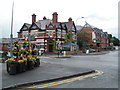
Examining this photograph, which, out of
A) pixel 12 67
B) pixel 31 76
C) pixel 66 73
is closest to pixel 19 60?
pixel 12 67

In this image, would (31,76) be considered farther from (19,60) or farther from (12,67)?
(19,60)

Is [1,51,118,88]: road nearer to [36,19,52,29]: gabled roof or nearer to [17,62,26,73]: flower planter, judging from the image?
[17,62,26,73]: flower planter

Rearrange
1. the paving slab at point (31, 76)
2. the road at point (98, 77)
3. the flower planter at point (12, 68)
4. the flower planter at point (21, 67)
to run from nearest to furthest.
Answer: the road at point (98, 77) → the paving slab at point (31, 76) → the flower planter at point (12, 68) → the flower planter at point (21, 67)

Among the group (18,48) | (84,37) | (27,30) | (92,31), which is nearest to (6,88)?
(18,48)

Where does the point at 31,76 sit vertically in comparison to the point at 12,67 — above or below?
below

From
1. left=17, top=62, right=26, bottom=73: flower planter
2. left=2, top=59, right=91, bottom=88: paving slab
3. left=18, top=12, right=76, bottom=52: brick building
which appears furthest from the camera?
left=18, top=12, right=76, bottom=52: brick building

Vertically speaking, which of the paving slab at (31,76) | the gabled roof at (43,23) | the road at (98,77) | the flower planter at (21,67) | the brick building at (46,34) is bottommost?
the road at (98,77)

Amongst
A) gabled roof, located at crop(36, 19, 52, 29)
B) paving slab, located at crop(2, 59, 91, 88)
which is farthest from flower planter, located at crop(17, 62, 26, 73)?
A: gabled roof, located at crop(36, 19, 52, 29)

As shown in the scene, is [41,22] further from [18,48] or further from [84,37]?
[18,48]

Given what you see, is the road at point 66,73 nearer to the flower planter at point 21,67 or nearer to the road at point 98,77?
the road at point 98,77

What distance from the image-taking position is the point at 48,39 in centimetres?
3531

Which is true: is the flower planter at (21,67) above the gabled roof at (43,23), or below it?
below

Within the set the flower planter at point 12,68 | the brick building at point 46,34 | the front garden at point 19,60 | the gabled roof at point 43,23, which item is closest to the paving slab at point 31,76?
the flower planter at point 12,68

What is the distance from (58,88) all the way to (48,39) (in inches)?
1193
